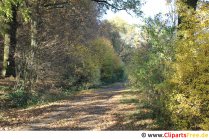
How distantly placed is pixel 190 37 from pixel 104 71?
36.4 meters

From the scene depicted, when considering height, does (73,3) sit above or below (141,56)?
above

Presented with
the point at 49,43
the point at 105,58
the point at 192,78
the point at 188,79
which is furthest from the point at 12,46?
the point at 105,58

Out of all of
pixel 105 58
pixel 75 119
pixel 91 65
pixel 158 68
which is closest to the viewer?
pixel 158 68

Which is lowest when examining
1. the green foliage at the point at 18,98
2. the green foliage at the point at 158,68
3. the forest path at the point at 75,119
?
the forest path at the point at 75,119

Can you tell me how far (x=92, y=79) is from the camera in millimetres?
40438

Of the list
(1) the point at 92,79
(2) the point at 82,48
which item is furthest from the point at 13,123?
(1) the point at 92,79

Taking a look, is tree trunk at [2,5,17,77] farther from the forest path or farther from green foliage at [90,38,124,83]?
green foliage at [90,38,124,83]

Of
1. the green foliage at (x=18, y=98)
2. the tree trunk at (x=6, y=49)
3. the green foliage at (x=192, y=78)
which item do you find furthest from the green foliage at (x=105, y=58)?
the green foliage at (x=192, y=78)

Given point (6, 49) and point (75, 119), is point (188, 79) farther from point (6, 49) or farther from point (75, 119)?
point (6, 49)

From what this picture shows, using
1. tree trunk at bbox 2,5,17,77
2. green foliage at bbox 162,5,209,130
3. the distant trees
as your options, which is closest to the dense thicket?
green foliage at bbox 162,5,209,130

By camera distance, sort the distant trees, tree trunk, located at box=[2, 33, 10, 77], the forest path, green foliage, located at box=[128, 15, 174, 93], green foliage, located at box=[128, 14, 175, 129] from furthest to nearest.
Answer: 1. tree trunk, located at box=[2, 33, 10, 77]
2. the distant trees
3. green foliage, located at box=[128, 15, 174, 93]
4. the forest path
5. green foliage, located at box=[128, 14, 175, 129]

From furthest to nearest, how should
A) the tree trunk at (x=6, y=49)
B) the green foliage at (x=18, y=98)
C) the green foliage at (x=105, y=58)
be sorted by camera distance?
the green foliage at (x=105, y=58), the tree trunk at (x=6, y=49), the green foliage at (x=18, y=98)

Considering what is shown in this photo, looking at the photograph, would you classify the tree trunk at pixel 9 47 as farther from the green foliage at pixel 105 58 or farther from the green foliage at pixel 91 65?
the green foliage at pixel 105 58
